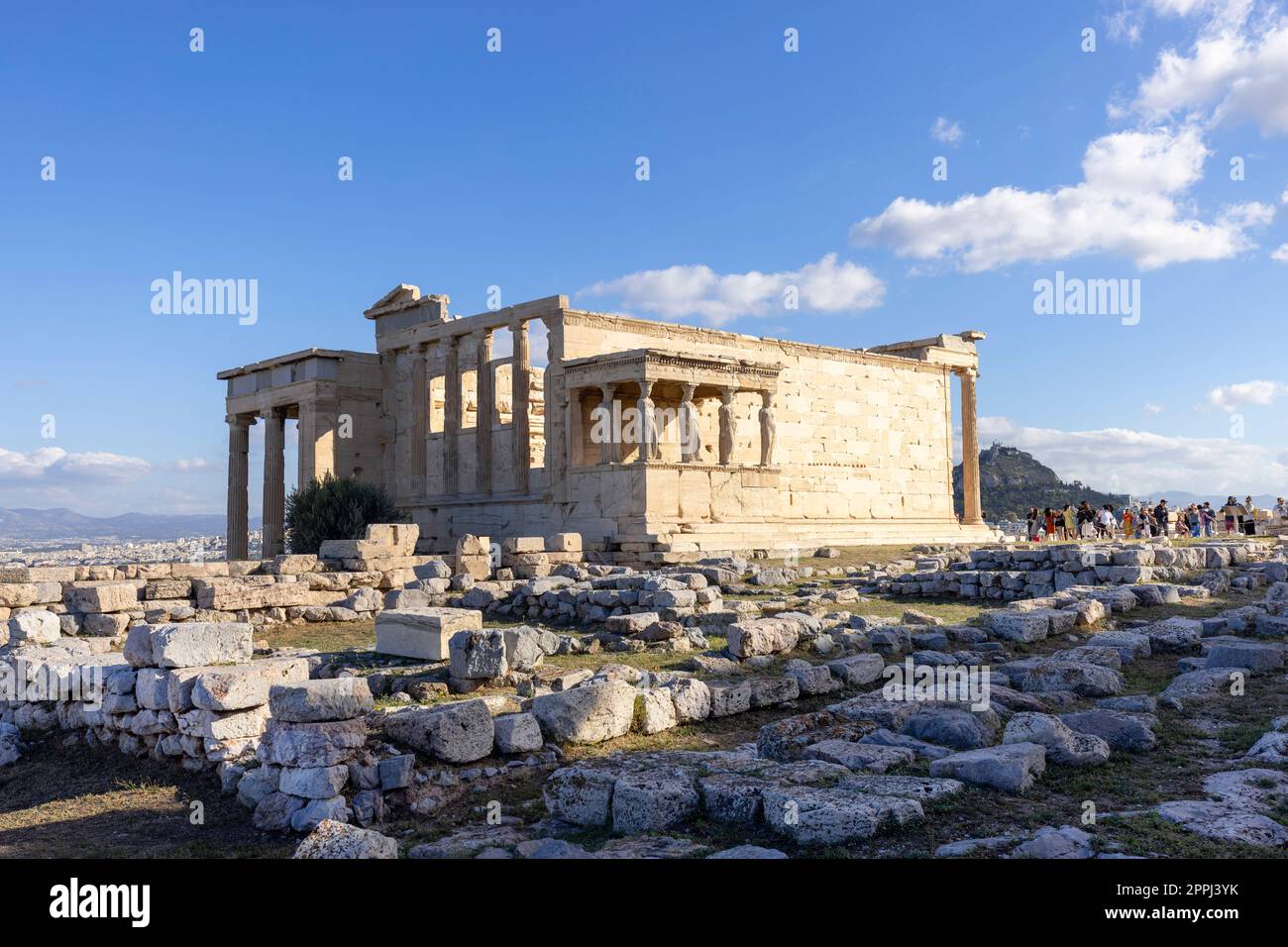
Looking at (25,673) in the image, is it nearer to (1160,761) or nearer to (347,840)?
(347,840)

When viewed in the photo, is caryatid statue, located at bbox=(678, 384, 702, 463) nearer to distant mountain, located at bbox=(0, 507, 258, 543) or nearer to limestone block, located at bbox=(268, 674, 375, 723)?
limestone block, located at bbox=(268, 674, 375, 723)

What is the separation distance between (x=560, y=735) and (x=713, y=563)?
1245 cm

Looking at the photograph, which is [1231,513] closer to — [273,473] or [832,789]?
[273,473]

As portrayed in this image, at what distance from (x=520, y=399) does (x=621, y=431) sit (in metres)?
3.43

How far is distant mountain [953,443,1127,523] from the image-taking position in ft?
227

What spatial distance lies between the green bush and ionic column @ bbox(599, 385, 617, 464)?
5774 mm

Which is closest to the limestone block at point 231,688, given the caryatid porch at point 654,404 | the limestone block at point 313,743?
the limestone block at point 313,743

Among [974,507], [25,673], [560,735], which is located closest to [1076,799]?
[560,735]

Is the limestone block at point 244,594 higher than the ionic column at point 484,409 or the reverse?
the reverse

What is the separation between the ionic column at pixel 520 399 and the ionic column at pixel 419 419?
3.63m

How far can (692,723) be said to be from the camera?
27.4 ft

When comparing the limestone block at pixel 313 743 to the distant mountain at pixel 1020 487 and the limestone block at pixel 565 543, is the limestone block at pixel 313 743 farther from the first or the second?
the distant mountain at pixel 1020 487

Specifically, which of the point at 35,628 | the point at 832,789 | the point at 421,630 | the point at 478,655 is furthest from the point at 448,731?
the point at 35,628

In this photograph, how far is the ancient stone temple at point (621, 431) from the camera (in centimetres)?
2489
